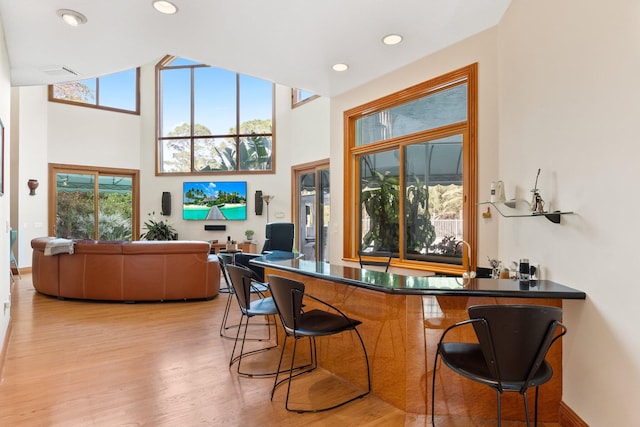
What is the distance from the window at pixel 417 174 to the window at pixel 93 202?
6391 mm

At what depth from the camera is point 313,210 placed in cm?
781

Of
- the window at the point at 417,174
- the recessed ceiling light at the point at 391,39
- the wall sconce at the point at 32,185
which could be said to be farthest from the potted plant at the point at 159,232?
the recessed ceiling light at the point at 391,39

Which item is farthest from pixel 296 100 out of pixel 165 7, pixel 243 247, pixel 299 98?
pixel 165 7

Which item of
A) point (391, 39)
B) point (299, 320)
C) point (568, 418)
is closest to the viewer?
point (568, 418)

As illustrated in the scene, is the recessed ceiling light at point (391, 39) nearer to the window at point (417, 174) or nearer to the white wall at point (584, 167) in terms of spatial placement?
the window at point (417, 174)

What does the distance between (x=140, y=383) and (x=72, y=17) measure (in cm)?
305

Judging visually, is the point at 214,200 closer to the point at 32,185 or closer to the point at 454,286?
the point at 32,185

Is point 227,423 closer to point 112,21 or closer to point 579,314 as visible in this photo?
point 579,314

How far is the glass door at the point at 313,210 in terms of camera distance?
7397 mm

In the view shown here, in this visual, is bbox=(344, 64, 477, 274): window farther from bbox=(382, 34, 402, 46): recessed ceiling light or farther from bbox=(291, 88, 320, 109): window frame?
bbox=(291, 88, 320, 109): window frame

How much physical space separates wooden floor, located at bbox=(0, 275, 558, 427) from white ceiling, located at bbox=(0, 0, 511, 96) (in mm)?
2878

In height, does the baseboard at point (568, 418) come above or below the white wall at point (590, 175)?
below

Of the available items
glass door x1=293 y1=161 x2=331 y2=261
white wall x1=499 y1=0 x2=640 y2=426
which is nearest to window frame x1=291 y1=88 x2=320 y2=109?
glass door x1=293 y1=161 x2=331 y2=261

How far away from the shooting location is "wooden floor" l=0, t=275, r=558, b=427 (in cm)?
226
